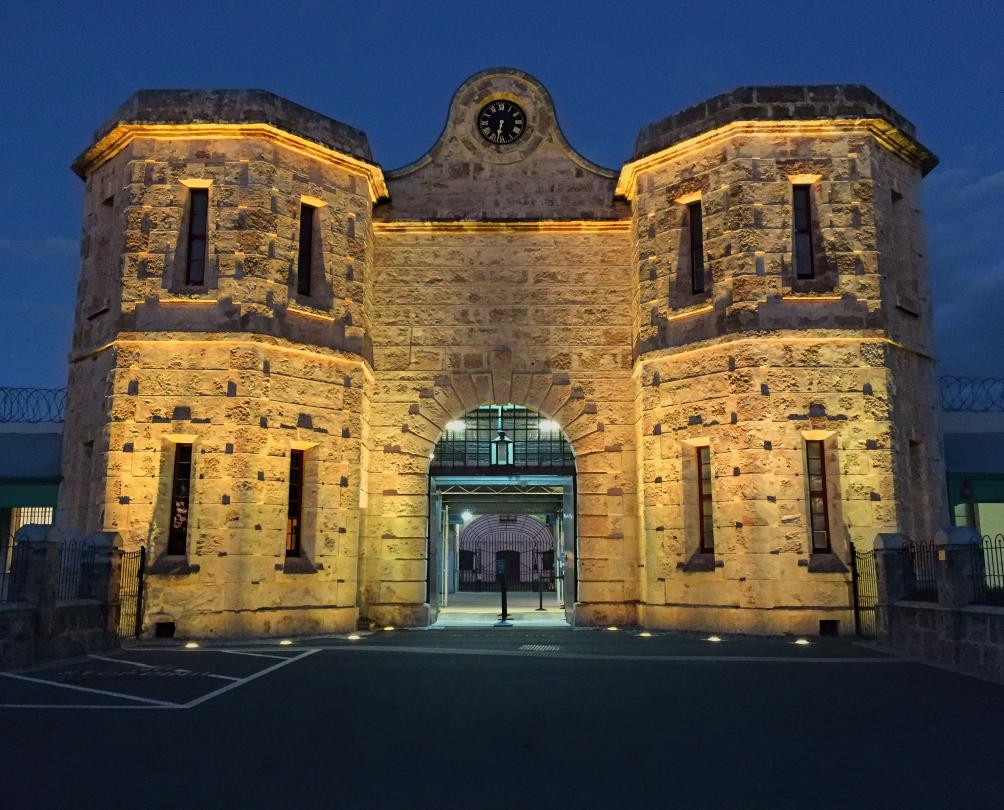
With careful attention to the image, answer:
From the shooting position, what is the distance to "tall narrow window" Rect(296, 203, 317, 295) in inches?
619

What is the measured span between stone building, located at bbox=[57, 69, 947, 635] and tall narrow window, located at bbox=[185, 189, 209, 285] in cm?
6

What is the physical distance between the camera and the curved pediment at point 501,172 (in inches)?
695

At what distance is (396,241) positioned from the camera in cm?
1759

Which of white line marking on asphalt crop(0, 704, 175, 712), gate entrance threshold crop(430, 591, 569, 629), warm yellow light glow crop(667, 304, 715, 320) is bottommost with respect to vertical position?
gate entrance threshold crop(430, 591, 569, 629)

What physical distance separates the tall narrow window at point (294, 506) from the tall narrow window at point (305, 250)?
10.1 feet

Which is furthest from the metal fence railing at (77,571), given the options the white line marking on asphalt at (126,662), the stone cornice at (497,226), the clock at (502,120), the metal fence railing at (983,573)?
Answer: the metal fence railing at (983,573)

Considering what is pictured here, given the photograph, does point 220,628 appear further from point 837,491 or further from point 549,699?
point 837,491

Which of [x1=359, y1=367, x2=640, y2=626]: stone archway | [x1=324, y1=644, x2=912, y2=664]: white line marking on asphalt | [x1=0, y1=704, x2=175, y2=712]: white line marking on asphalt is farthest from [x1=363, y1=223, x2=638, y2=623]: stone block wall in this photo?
[x1=0, y1=704, x2=175, y2=712]: white line marking on asphalt

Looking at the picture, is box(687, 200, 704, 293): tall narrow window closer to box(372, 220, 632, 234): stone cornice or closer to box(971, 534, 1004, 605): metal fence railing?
box(372, 220, 632, 234): stone cornice

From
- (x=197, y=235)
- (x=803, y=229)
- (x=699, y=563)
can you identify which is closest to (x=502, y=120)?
(x=803, y=229)

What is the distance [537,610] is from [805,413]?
1071 centimetres

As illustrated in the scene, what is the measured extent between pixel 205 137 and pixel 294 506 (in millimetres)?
6658

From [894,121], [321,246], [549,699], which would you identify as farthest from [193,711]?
[894,121]

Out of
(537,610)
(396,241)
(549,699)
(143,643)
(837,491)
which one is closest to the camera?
(549,699)
